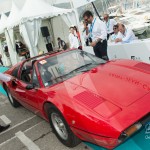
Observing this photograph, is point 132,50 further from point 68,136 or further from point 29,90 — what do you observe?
point 68,136

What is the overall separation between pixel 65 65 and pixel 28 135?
144 cm

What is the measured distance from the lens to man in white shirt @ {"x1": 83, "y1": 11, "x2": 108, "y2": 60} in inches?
231

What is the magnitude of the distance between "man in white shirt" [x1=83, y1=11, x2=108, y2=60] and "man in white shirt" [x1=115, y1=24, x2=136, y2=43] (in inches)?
30.4

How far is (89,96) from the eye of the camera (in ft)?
10.5

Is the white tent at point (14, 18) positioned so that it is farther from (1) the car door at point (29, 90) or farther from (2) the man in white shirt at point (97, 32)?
(1) the car door at point (29, 90)

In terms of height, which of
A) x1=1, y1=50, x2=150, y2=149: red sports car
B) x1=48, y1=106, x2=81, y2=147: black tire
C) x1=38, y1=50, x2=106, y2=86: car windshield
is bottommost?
x1=48, y1=106, x2=81, y2=147: black tire

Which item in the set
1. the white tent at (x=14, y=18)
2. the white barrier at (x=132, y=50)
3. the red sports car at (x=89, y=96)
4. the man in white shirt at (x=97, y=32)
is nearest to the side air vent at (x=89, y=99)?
the red sports car at (x=89, y=96)

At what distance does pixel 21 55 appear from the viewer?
15.6 meters

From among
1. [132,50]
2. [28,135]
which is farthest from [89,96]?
[132,50]

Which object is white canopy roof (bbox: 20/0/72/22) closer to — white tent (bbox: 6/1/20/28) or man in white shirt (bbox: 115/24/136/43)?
white tent (bbox: 6/1/20/28)

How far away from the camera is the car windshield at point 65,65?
159 inches

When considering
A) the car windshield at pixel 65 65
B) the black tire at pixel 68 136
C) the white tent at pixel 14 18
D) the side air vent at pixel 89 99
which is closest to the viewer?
the side air vent at pixel 89 99

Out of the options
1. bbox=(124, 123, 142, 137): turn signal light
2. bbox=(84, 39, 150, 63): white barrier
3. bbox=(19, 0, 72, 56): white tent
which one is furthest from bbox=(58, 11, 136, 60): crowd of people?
bbox=(19, 0, 72, 56): white tent

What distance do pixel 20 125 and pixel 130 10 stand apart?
15.5 feet
